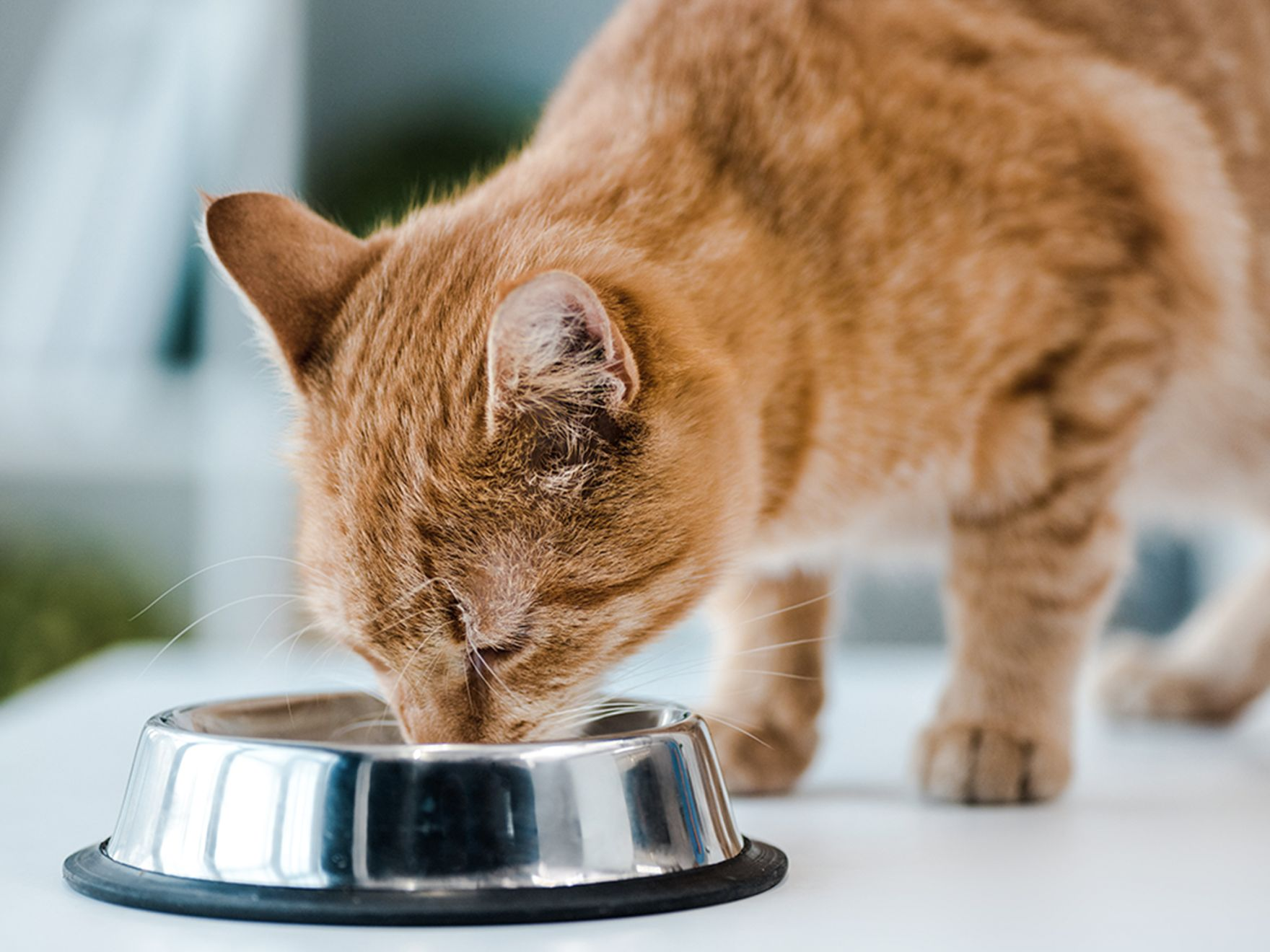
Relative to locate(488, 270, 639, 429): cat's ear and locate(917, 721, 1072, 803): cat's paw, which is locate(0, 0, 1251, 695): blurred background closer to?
locate(917, 721, 1072, 803): cat's paw

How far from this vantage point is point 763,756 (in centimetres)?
127

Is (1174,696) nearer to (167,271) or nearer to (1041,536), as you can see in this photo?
(1041,536)

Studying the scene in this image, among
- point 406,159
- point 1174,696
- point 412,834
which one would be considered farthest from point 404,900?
point 406,159

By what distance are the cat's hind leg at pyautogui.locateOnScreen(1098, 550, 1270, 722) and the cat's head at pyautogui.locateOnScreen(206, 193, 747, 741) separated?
32.7 inches

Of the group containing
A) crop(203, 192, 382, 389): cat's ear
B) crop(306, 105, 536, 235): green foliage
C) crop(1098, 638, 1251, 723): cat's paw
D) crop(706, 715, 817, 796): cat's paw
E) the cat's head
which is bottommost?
crop(706, 715, 817, 796): cat's paw

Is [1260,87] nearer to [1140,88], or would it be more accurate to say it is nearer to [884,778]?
[1140,88]

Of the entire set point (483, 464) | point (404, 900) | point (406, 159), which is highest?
point (406, 159)

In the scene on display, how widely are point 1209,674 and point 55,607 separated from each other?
253 centimetres

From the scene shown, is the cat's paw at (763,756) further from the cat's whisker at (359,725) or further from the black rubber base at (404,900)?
the black rubber base at (404,900)

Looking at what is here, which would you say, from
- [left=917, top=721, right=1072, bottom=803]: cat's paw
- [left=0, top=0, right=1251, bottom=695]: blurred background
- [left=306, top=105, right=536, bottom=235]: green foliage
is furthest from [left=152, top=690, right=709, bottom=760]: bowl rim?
[left=306, top=105, right=536, bottom=235]: green foliage

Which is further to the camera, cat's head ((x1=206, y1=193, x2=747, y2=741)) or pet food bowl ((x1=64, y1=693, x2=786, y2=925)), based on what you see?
cat's head ((x1=206, y1=193, x2=747, y2=741))

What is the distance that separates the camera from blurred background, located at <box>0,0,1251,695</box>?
3277 millimetres

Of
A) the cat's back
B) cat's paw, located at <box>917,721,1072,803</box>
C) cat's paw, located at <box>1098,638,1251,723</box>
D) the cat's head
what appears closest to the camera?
the cat's head

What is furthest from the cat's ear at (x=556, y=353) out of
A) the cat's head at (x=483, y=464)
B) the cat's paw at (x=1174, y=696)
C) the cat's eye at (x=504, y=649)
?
the cat's paw at (x=1174, y=696)
